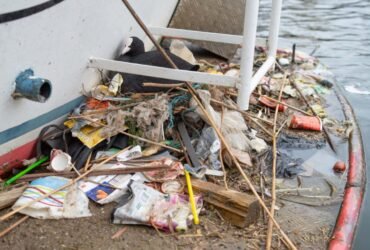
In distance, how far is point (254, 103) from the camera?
553cm

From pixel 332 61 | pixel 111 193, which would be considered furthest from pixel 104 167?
pixel 332 61

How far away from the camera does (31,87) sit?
372 centimetres

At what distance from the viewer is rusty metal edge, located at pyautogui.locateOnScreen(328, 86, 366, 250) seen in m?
3.47

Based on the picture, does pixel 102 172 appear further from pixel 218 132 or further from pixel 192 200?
pixel 218 132

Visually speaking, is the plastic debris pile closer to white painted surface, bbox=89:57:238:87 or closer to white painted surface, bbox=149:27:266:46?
white painted surface, bbox=89:57:238:87

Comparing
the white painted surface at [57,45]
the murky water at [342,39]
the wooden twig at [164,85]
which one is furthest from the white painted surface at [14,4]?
the murky water at [342,39]

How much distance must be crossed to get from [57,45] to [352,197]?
2.87 meters

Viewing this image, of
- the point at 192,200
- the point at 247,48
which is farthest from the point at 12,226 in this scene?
the point at 247,48

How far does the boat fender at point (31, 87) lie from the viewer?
3701mm

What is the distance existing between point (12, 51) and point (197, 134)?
69.5 inches

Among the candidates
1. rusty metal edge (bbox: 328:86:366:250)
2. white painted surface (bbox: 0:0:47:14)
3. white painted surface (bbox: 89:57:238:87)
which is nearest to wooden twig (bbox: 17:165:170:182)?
white painted surface (bbox: 89:57:238:87)

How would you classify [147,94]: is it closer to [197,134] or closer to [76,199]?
[197,134]

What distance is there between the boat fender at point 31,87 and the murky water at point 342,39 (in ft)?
9.29

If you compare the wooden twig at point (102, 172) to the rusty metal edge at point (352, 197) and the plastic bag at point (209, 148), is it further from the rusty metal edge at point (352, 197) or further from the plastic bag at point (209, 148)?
the rusty metal edge at point (352, 197)
